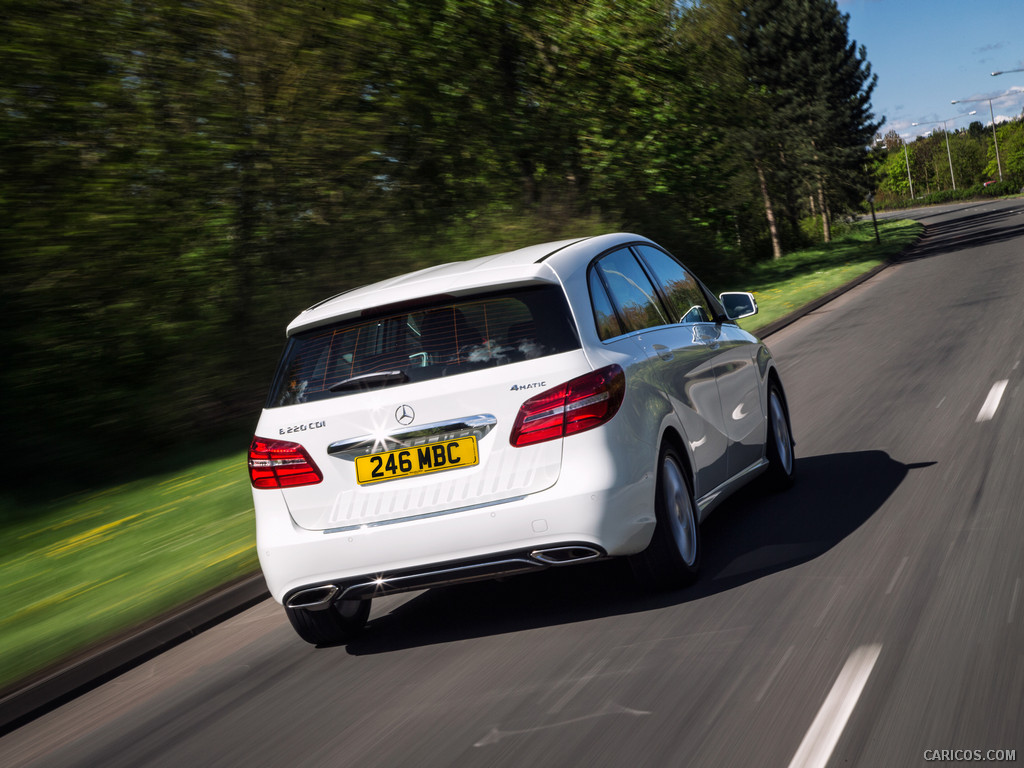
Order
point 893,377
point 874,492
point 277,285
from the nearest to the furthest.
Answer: point 874,492
point 893,377
point 277,285

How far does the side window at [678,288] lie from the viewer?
638 cm

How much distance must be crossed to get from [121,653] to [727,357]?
12.3 feet

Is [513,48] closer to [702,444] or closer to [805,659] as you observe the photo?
[702,444]

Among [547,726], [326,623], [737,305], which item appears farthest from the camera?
[737,305]

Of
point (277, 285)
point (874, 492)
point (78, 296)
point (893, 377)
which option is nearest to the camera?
point (874, 492)

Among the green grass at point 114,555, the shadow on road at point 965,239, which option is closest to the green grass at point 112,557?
the green grass at point 114,555

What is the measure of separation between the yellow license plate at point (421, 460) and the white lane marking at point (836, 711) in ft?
5.48

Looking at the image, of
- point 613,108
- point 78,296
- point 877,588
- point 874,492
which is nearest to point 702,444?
point 877,588

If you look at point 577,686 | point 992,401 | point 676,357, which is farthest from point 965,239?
point 577,686

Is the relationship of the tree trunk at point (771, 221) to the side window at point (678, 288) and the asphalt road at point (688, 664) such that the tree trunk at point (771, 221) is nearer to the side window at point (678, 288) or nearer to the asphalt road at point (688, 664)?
the asphalt road at point (688, 664)

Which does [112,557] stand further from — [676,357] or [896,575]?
[896,575]

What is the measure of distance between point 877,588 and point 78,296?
1058cm

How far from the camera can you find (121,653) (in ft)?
19.3

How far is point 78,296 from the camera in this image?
42.7ft
